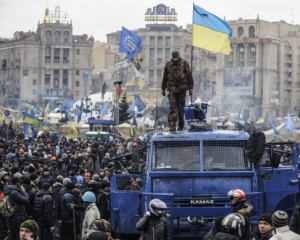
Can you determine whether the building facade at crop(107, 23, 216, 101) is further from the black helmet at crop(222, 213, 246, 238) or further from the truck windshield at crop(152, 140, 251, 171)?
the black helmet at crop(222, 213, 246, 238)

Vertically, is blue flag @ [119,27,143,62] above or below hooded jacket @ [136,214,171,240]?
above

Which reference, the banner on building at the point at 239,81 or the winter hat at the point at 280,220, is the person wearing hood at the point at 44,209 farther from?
the banner on building at the point at 239,81

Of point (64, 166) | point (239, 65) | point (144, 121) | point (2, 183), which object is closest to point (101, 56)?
point (239, 65)

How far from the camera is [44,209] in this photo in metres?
14.4

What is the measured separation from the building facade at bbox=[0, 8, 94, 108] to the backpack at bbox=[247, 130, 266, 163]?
5410 inches

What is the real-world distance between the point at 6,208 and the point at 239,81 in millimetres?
129908

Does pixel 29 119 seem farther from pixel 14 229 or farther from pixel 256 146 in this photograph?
pixel 256 146

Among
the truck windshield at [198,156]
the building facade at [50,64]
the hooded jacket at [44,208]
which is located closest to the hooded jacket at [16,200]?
the hooded jacket at [44,208]

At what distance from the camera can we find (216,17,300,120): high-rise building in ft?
472

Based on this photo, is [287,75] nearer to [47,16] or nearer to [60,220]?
[47,16]

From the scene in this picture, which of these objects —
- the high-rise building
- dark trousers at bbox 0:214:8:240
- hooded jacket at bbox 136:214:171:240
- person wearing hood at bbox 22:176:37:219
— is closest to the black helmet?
hooded jacket at bbox 136:214:171:240

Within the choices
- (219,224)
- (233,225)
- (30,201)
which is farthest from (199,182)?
(233,225)

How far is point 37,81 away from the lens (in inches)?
6029

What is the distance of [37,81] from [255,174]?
141673 millimetres
